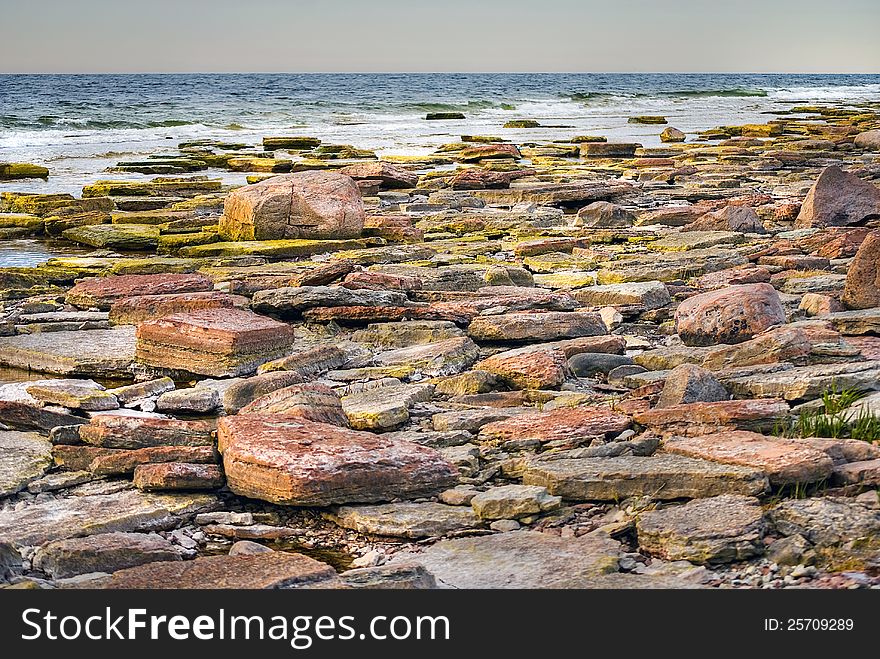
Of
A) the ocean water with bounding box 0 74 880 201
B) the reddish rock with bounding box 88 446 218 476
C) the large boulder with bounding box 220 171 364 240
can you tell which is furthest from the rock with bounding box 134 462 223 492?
the ocean water with bounding box 0 74 880 201

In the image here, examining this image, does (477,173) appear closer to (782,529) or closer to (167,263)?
(167,263)

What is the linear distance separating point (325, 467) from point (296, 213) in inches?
318

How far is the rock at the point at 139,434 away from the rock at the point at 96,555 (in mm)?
1042

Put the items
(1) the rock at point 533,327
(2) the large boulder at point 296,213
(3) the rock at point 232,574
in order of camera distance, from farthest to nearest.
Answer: (2) the large boulder at point 296,213
(1) the rock at point 533,327
(3) the rock at point 232,574

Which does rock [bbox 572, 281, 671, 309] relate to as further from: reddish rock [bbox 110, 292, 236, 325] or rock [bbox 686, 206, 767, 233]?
rock [bbox 686, 206, 767, 233]

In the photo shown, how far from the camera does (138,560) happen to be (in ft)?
12.2

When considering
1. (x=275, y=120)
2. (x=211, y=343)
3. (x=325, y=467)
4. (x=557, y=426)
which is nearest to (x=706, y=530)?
(x=557, y=426)

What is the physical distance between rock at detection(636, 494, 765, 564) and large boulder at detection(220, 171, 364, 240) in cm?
850

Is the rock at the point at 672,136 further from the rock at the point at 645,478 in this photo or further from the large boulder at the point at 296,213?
the rock at the point at 645,478

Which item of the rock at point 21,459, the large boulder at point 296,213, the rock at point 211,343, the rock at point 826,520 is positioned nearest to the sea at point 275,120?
the large boulder at point 296,213

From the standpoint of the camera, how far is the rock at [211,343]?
21.2ft

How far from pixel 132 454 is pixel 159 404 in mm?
1232

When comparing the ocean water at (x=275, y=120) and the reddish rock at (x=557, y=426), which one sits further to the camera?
the ocean water at (x=275, y=120)

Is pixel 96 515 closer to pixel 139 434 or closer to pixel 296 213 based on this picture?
pixel 139 434
